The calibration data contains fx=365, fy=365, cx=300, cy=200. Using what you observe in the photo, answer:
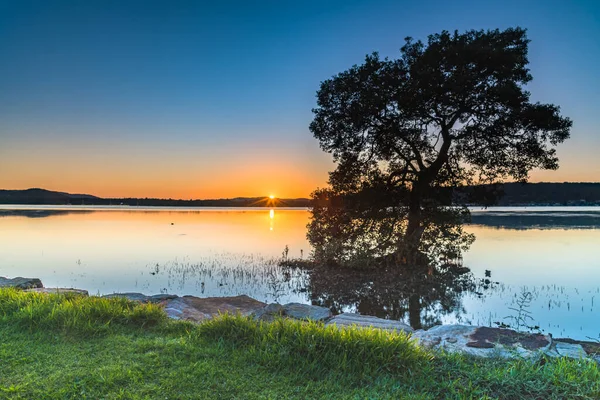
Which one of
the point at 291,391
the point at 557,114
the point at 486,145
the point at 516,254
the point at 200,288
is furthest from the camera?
the point at 516,254

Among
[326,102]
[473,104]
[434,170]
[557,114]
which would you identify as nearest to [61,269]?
[326,102]

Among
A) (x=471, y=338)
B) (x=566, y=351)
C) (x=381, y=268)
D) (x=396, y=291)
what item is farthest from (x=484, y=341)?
(x=381, y=268)

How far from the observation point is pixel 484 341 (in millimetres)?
5043

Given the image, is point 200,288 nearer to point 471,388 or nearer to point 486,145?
point 471,388

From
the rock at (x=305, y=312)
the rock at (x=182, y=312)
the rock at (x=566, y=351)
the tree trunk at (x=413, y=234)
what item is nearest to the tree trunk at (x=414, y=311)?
the rock at (x=305, y=312)

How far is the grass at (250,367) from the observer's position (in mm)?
3406

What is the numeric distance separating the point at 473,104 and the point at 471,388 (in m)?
11.8

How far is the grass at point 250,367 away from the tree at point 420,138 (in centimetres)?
993

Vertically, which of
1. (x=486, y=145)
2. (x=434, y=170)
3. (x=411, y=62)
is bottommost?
(x=434, y=170)

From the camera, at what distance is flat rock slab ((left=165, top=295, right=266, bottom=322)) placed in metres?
6.83

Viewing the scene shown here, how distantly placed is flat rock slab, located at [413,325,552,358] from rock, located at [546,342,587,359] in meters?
0.08

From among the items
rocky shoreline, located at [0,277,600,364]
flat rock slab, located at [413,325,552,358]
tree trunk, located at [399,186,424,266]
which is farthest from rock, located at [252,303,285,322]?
tree trunk, located at [399,186,424,266]

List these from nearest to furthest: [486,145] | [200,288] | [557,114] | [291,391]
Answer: [291,391]
[200,288]
[557,114]
[486,145]

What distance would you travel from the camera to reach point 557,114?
13.0m
